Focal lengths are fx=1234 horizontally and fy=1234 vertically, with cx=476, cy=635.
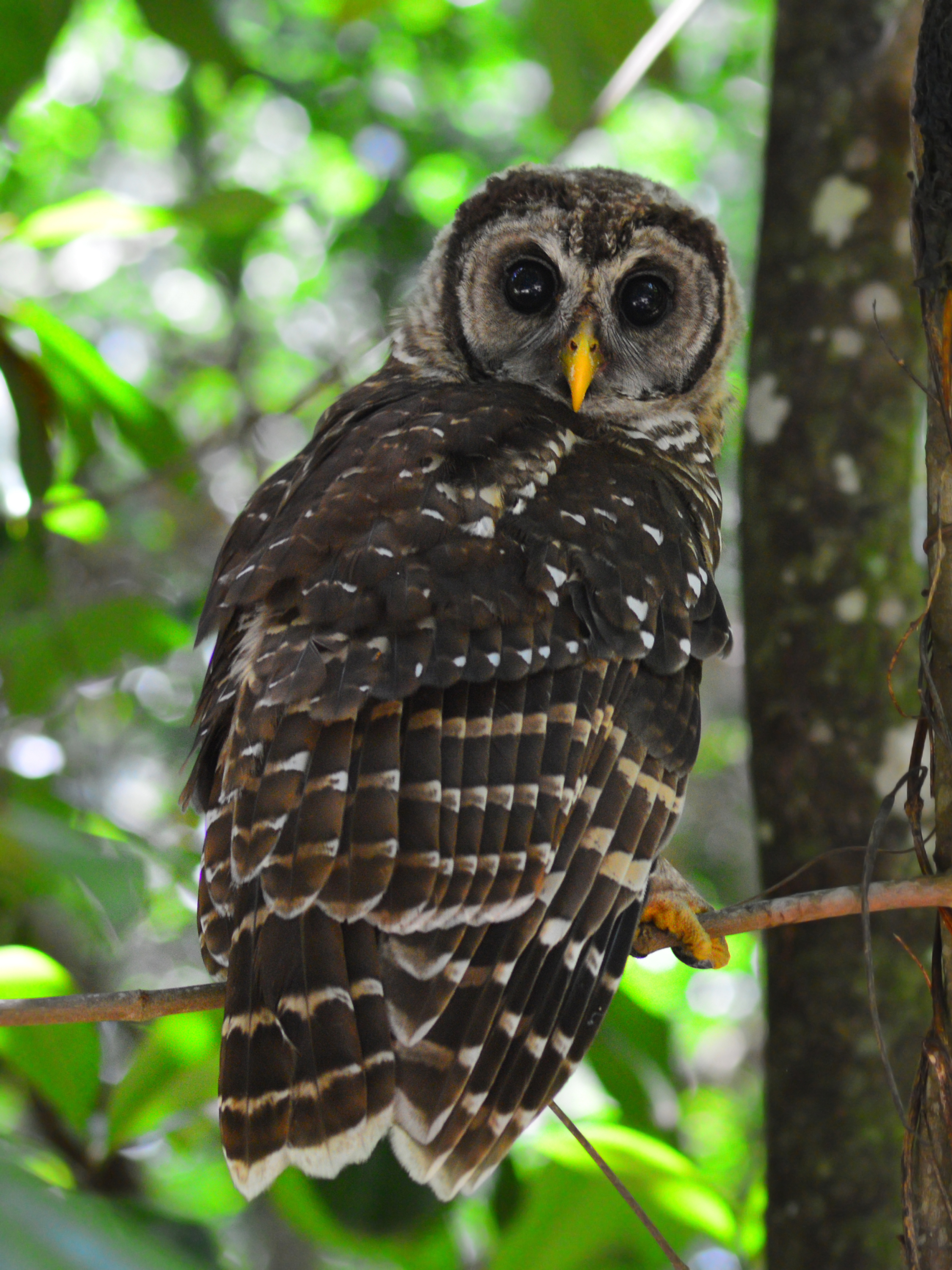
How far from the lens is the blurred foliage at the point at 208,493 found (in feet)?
6.46

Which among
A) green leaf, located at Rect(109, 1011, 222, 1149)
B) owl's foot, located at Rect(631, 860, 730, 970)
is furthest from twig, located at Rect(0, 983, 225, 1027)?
green leaf, located at Rect(109, 1011, 222, 1149)

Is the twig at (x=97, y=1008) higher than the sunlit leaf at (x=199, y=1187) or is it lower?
higher

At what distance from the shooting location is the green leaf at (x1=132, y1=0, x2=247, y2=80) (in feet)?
7.83

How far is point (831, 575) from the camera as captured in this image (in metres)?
2.29

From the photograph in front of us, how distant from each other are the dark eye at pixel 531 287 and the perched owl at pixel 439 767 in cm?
35

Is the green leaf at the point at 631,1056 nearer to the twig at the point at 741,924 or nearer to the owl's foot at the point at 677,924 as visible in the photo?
the owl's foot at the point at 677,924

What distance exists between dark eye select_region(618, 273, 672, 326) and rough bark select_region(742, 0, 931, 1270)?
29 cm

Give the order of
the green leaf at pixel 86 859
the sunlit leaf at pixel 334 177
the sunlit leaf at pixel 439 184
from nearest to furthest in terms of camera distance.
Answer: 1. the green leaf at pixel 86 859
2. the sunlit leaf at pixel 439 184
3. the sunlit leaf at pixel 334 177

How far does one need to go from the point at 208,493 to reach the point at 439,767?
3.92 meters

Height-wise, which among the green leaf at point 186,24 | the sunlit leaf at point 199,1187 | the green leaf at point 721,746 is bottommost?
the sunlit leaf at point 199,1187

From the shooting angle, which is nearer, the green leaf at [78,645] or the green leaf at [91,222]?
the green leaf at [91,222]

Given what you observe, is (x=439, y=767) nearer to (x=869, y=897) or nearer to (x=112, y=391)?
(x=869, y=897)

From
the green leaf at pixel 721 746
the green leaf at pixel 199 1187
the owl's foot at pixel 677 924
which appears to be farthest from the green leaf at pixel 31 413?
the green leaf at pixel 721 746

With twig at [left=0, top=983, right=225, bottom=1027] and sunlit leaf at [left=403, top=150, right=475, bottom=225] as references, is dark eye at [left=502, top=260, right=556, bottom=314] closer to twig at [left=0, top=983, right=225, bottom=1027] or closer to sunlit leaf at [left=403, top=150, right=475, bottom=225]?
twig at [left=0, top=983, right=225, bottom=1027]
